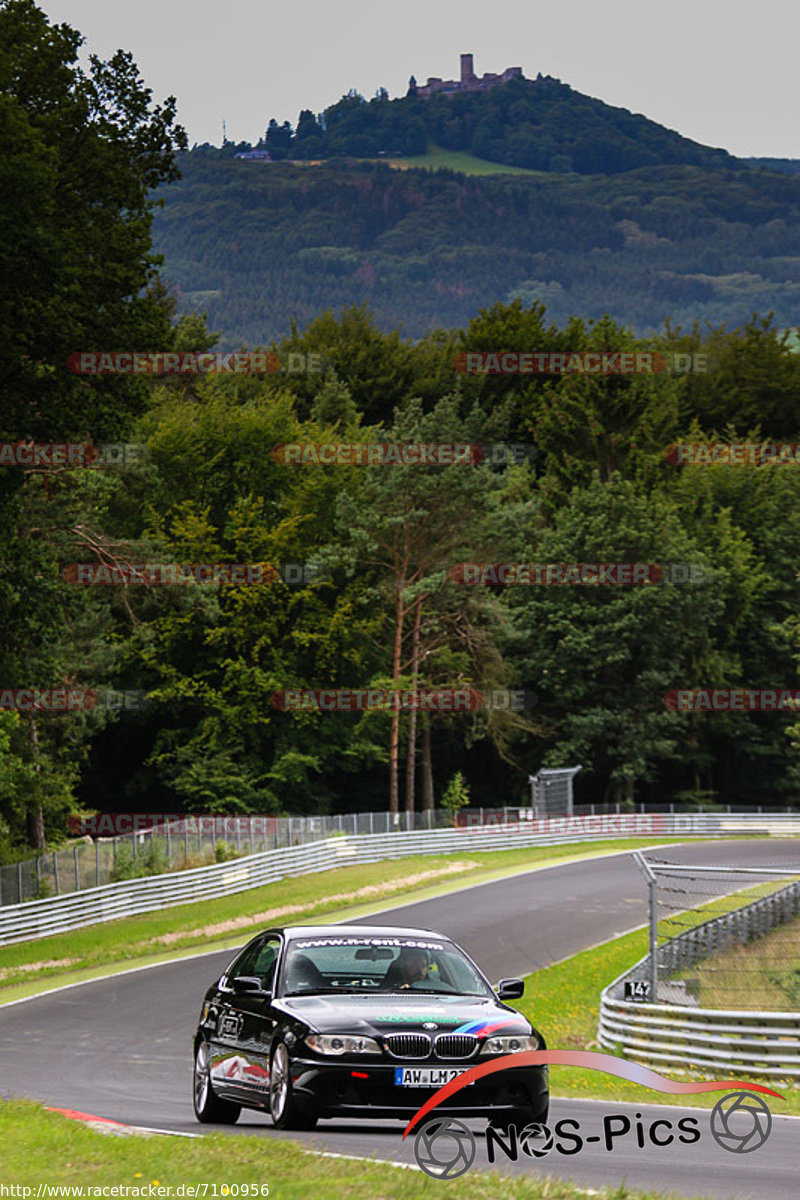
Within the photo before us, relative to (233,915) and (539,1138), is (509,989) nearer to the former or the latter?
(539,1138)

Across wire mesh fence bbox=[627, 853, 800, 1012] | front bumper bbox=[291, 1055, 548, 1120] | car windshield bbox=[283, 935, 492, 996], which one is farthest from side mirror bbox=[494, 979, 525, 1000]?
wire mesh fence bbox=[627, 853, 800, 1012]

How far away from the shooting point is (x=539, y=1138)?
35.4 feet

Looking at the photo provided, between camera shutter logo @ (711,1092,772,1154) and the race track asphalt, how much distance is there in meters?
0.12

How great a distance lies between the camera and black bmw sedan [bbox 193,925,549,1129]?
10.5 metres

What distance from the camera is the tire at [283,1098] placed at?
10766 mm

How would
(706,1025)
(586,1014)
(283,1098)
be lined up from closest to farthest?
(283,1098)
(706,1025)
(586,1014)

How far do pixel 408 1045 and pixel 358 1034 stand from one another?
0.33 m

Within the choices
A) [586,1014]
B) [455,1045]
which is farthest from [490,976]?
[455,1045]

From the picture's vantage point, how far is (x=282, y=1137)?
10672 mm

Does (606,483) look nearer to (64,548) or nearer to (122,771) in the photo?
(122,771)

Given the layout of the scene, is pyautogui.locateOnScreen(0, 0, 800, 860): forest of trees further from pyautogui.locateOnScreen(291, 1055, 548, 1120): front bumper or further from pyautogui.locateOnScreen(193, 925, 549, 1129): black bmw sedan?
pyautogui.locateOnScreen(291, 1055, 548, 1120): front bumper

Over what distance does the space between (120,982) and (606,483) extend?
183 ft

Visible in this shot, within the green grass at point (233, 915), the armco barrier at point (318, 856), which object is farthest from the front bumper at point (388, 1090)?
the armco barrier at point (318, 856)

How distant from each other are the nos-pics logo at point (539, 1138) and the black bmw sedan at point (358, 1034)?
0.52ft
